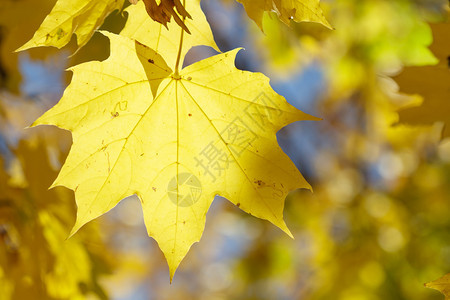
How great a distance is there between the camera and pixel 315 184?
4211 mm

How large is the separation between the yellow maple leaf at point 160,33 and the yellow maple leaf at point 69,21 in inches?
4.3

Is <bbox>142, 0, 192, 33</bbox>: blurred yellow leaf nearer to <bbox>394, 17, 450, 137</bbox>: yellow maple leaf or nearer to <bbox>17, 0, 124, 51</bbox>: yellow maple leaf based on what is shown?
<bbox>17, 0, 124, 51</bbox>: yellow maple leaf

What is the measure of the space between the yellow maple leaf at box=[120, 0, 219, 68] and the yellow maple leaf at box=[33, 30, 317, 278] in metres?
0.08

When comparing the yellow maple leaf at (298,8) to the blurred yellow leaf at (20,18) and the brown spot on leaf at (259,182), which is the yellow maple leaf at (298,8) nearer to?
the brown spot on leaf at (259,182)

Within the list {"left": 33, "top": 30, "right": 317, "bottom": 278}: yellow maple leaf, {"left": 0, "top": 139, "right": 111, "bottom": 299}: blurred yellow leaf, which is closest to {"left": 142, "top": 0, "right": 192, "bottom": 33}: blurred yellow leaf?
{"left": 33, "top": 30, "right": 317, "bottom": 278}: yellow maple leaf

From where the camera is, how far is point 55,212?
1.85 meters

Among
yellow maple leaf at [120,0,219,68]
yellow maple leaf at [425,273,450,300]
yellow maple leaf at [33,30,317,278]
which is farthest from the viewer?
yellow maple leaf at [120,0,219,68]

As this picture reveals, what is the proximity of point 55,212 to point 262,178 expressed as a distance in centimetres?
117

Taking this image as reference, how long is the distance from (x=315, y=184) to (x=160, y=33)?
10.8 ft

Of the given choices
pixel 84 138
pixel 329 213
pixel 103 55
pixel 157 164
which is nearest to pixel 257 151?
pixel 157 164

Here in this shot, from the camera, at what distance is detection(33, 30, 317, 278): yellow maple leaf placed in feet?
3.44

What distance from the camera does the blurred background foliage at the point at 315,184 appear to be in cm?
184

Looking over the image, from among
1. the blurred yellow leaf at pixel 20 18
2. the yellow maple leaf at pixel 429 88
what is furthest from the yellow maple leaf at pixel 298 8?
the blurred yellow leaf at pixel 20 18

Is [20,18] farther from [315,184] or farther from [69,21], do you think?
[315,184]
